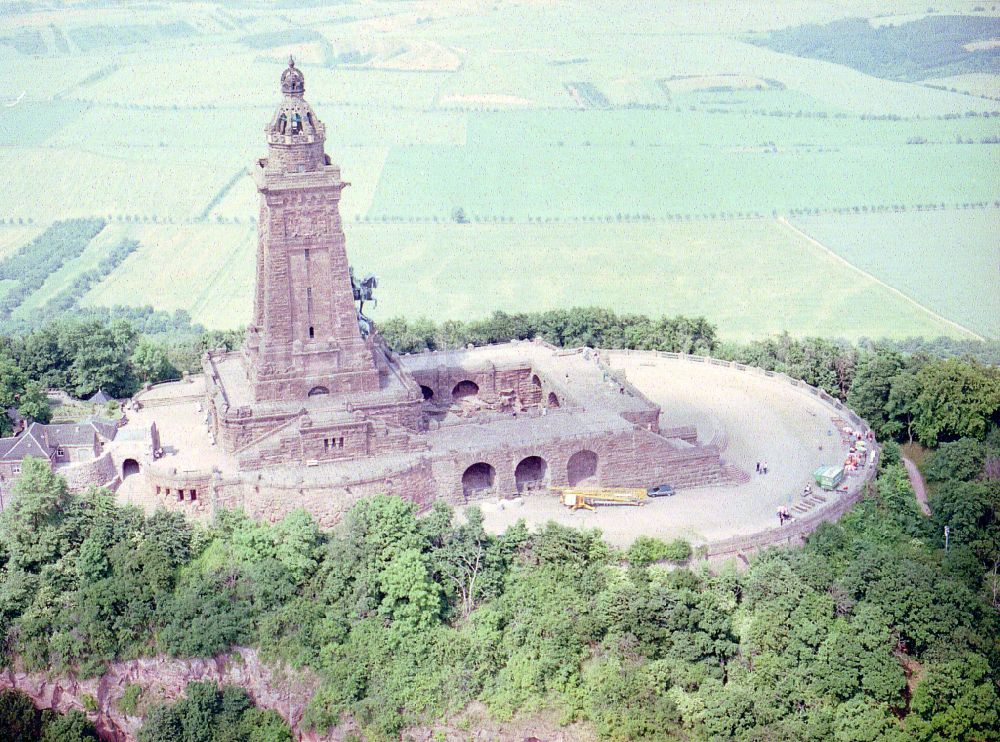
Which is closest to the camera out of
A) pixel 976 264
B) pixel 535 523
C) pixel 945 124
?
pixel 535 523

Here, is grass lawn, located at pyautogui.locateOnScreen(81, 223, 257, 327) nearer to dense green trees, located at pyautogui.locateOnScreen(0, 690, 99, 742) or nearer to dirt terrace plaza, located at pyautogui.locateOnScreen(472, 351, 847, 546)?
dirt terrace plaza, located at pyautogui.locateOnScreen(472, 351, 847, 546)

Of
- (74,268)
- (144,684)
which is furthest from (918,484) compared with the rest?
(74,268)

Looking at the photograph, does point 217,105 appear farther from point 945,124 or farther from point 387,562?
point 387,562

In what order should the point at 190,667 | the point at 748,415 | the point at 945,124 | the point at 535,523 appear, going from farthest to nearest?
the point at 945,124, the point at 748,415, the point at 535,523, the point at 190,667

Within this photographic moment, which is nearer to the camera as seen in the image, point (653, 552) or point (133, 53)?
point (653, 552)

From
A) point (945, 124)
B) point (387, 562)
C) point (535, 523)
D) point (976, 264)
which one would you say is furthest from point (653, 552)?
point (945, 124)

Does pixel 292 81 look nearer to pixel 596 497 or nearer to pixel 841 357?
pixel 596 497

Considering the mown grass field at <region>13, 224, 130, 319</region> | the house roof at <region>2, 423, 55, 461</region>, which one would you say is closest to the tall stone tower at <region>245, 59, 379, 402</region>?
the house roof at <region>2, 423, 55, 461</region>
